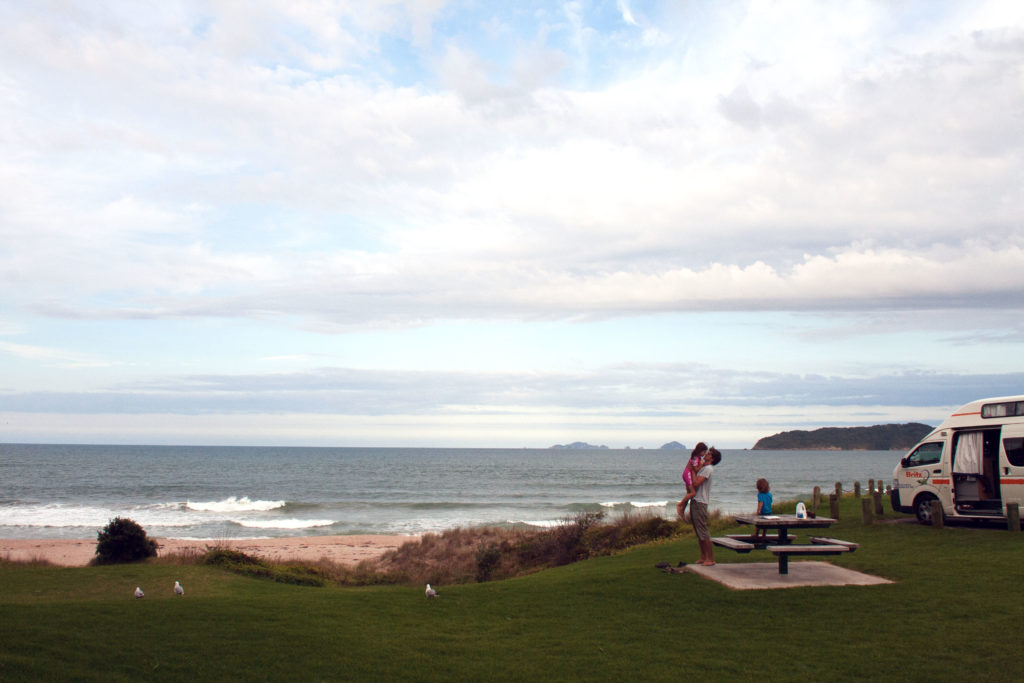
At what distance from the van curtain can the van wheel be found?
1.02m

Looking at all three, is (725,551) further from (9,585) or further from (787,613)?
(9,585)

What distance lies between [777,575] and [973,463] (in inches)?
309

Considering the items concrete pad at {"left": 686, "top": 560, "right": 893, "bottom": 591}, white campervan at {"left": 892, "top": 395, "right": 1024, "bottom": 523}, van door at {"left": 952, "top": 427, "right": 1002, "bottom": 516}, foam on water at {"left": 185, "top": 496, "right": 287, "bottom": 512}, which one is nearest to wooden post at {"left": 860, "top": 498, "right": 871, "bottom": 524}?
white campervan at {"left": 892, "top": 395, "right": 1024, "bottom": 523}

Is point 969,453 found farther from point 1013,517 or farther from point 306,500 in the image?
point 306,500

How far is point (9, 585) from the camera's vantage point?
12914 millimetres

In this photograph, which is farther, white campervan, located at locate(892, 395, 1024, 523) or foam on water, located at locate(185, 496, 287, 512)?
foam on water, located at locate(185, 496, 287, 512)

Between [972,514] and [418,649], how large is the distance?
14.0m

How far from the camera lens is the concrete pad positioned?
10.5 m

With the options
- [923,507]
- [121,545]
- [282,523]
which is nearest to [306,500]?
[282,523]

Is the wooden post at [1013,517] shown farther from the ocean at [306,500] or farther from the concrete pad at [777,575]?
the ocean at [306,500]

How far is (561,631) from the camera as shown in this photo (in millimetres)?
8781

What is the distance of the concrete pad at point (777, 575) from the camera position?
10547mm

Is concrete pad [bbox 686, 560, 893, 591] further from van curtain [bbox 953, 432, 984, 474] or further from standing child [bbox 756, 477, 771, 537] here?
van curtain [bbox 953, 432, 984, 474]

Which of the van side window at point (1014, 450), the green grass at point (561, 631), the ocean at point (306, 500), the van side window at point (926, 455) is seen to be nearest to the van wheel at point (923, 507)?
the van side window at point (926, 455)
